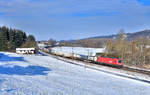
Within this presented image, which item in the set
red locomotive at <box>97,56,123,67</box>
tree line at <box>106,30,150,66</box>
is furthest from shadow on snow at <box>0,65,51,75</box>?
tree line at <box>106,30,150,66</box>

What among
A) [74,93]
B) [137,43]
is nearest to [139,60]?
[137,43]

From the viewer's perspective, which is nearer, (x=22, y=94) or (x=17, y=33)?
(x=22, y=94)

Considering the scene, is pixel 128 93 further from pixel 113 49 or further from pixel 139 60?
pixel 113 49

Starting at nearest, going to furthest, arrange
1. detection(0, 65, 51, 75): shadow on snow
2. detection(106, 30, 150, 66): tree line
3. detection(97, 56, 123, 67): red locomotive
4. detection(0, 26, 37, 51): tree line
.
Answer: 1. detection(0, 65, 51, 75): shadow on snow
2. detection(97, 56, 123, 67): red locomotive
3. detection(106, 30, 150, 66): tree line
4. detection(0, 26, 37, 51): tree line

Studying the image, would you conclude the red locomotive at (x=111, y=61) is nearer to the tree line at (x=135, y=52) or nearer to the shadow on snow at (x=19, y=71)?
the tree line at (x=135, y=52)

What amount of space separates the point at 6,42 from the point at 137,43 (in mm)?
70551

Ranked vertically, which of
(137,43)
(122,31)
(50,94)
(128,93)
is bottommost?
(128,93)

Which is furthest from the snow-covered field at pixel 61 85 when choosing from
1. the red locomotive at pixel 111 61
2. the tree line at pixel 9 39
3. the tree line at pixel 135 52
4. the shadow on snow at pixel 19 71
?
the tree line at pixel 9 39

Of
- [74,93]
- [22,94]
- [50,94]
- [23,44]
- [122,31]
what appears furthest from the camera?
[23,44]

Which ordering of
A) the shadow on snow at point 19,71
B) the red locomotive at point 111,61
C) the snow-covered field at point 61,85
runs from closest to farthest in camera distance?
1. the snow-covered field at point 61,85
2. the shadow on snow at point 19,71
3. the red locomotive at point 111,61

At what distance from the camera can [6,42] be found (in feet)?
322

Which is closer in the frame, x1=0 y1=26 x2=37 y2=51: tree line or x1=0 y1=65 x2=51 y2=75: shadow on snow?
x1=0 y1=65 x2=51 y2=75: shadow on snow

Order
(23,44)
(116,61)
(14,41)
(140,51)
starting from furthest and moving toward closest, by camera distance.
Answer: (23,44), (14,41), (140,51), (116,61)

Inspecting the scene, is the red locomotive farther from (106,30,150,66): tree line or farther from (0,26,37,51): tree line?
(0,26,37,51): tree line
